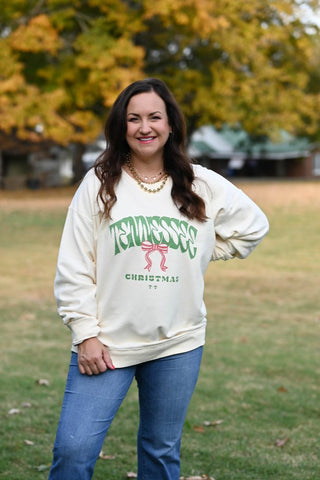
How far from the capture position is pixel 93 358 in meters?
2.99

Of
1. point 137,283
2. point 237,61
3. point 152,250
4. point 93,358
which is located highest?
point 237,61

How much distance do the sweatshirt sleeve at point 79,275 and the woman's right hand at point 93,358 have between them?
27mm

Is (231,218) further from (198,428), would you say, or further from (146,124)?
(198,428)

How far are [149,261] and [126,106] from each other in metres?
0.63

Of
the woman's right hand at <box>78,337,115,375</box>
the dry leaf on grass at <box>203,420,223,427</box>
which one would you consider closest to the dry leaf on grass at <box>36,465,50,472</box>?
the dry leaf on grass at <box>203,420,223,427</box>

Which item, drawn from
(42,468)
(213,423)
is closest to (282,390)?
(213,423)

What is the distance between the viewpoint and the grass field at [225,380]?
497 cm

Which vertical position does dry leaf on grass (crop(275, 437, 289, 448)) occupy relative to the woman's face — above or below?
below

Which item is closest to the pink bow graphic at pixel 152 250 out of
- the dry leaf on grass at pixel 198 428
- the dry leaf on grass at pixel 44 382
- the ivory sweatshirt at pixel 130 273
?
the ivory sweatshirt at pixel 130 273

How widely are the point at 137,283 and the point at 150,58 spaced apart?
27.3 metres

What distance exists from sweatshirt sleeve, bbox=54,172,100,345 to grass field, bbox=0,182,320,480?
1.96 meters

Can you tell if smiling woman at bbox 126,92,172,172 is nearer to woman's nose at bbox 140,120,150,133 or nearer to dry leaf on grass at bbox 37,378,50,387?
woman's nose at bbox 140,120,150,133

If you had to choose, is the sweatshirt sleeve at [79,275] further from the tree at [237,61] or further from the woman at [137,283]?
the tree at [237,61]

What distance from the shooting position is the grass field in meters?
4.97
